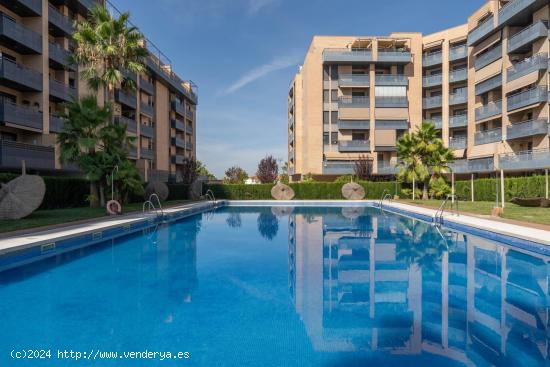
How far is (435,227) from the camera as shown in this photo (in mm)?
14688

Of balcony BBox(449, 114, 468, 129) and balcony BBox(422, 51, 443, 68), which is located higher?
balcony BBox(422, 51, 443, 68)

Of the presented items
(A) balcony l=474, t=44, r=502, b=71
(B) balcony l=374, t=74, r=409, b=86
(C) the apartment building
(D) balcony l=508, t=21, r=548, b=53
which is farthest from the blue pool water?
(B) balcony l=374, t=74, r=409, b=86

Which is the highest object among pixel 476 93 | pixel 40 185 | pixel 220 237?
pixel 476 93

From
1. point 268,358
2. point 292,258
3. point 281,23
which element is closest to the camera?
point 268,358

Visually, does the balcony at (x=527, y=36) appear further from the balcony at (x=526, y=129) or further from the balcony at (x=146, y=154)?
the balcony at (x=146, y=154)

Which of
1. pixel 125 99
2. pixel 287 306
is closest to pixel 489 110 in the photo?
pixel 287 306

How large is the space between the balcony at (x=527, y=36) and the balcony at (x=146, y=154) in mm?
36504

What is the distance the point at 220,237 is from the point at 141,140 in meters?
26.7

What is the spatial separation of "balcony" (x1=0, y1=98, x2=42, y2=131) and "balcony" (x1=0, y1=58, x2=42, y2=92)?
1245mm

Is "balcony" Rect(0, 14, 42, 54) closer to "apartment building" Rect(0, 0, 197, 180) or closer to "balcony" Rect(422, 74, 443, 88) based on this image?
"apartment building" Rect(0, 0, 197, 180)

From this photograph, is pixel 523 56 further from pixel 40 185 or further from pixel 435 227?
pixel 40 185

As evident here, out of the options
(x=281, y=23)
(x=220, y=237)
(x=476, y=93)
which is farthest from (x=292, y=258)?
(x=476, y=93)

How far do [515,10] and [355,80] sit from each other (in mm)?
15018

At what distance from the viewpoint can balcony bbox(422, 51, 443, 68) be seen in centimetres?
3712
